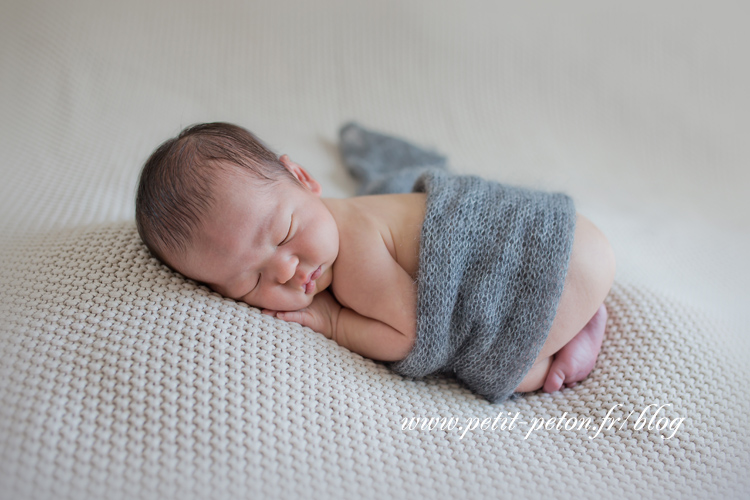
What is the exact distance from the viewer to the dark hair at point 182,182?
97cm

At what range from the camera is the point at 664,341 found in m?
1.11

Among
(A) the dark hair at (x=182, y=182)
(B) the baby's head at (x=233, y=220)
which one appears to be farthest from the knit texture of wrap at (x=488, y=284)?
(A) the dark hair at (x=182, y=182)

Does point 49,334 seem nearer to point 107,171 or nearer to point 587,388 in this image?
point 107,171

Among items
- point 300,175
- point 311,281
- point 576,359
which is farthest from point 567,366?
point 300,175

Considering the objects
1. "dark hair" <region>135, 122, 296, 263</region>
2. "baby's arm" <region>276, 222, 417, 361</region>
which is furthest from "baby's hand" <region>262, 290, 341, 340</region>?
"dark hair" <region>135, 122, 296, 263</region>

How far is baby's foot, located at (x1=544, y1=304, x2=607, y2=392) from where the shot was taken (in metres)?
1.11

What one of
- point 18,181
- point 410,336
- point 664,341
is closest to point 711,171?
point 664,341

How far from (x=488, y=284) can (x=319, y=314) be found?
0.36 metres

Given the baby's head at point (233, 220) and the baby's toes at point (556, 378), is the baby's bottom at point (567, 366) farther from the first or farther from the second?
the baby's head at point (233, 220)

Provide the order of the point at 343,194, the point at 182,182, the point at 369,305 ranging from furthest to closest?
the point at 343,194, the point at 369,305, the point at 182,182

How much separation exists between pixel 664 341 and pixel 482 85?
4.18 ft

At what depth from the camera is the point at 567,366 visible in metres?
1.11

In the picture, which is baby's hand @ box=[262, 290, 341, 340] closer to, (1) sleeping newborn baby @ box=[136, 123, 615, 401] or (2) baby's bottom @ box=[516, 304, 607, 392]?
(1) sleeping newborn baby @ box=[136, 123, 615, 401]

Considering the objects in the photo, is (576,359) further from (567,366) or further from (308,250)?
(308,250)
